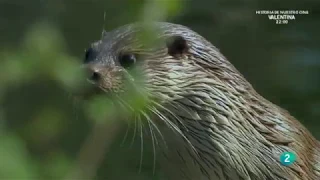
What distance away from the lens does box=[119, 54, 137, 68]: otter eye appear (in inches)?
58.2

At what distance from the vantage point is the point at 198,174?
1.72 metres

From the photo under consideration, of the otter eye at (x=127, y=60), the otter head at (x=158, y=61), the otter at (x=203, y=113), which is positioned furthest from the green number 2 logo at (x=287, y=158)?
the otter eye at (x=127, y=60)

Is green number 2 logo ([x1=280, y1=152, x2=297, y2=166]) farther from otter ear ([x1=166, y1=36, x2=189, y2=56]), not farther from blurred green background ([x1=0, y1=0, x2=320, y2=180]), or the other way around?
otter ear ([x1=166, y1=36, x2=189, y2=56])

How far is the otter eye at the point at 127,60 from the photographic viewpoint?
4.85 feet

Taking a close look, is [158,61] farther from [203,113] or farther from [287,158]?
[287,158]

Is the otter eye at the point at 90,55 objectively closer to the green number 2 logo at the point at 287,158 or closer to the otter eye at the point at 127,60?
the otter eye at the point at 127,60

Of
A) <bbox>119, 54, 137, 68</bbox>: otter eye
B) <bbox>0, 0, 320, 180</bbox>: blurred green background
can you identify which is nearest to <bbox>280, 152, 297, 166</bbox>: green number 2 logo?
<bbox>0, 0, 320, 180</bbox>: blurred green background

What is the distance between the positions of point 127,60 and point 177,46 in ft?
0.47

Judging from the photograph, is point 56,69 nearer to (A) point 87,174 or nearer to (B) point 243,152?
(A) point 87,174

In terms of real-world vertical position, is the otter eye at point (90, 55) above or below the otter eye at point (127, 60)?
above

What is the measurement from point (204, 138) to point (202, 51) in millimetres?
205

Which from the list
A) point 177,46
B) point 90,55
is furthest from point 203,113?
point 90,55

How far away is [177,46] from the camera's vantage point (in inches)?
62.0

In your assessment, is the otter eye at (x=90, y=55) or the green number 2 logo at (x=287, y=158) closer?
the otter eye at (x=90, y=55)
